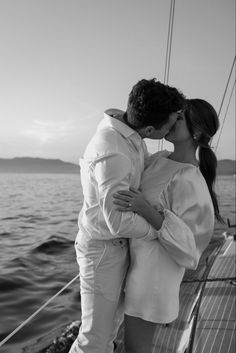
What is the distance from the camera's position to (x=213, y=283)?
2.95 meters

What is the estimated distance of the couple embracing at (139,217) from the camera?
125 cm

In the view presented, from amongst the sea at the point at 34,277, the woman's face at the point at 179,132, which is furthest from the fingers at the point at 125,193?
the sea at the point at 34,277

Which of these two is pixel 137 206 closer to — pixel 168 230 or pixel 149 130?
pixel 168 230

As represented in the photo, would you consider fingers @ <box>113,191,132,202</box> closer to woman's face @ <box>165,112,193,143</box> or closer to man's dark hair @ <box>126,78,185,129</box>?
man's dark hair @ <box>126,78,185,129</box>

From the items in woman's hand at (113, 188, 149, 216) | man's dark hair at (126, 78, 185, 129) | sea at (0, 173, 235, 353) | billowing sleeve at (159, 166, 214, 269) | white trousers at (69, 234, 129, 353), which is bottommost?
sea at (0, 173, 235, 353)

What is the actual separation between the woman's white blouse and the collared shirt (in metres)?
0.09

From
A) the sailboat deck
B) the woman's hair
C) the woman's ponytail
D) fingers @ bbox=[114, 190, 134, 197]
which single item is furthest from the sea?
the sailboat deck

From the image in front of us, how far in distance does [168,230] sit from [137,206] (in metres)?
0.16

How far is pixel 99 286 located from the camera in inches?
54.6

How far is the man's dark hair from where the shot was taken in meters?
1.25

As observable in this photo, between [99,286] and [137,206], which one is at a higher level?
[137,206]

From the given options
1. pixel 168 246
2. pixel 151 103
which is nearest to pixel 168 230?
pixel 168 246

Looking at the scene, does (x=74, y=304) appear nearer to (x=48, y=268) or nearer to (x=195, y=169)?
(x=48, y=268)

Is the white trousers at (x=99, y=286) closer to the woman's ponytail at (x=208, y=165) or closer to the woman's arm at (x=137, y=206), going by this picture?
the woman's arm at (x=137, y=206)
